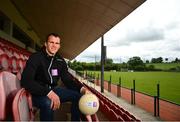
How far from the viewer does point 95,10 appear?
39.0ft

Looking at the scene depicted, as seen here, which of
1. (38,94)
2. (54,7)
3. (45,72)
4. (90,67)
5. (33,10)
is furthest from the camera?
(90,67)

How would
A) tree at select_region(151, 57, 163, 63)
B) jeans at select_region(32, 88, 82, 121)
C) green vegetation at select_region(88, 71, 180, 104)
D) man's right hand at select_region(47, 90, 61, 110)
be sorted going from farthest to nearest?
1. tree at select_region(151, 57, 163, 63)
2. green vegetation at select_region(88, 71, 180, 104)
3. man's right hand at select_region(47, 90, 61, 110)
4. jeans at select_region(32, 88, 82, 121)

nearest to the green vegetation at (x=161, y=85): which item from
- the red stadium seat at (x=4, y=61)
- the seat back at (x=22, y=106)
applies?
the red stadium seat at (x=4, y=61)

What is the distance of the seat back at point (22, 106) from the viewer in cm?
280

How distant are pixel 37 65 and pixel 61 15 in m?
12.4

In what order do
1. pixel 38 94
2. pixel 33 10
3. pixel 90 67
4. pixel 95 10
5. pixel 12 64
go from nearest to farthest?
pixel 38 94 → pixel 12 64 → pixel 95 10 → pixel 33 10 → pixel 90 67

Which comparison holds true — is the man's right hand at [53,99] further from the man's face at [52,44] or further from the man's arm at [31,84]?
the man's face at [52,44]

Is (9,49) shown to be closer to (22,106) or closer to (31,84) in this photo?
(31,84)

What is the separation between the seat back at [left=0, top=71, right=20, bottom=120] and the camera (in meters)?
2.72

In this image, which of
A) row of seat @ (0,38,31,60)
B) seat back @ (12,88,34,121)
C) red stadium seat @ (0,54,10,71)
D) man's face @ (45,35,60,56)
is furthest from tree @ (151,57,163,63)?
seat back @ (12,88,34,121)

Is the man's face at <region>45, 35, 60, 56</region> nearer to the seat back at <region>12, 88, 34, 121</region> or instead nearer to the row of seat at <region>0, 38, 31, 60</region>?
the seat back at <region>12, 88, 34, 121</region>

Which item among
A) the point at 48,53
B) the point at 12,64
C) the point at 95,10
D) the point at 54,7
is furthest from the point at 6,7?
the point at 48,53

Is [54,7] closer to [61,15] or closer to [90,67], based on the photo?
[61,15]

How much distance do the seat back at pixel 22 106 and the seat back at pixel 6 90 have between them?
0.30 ft
